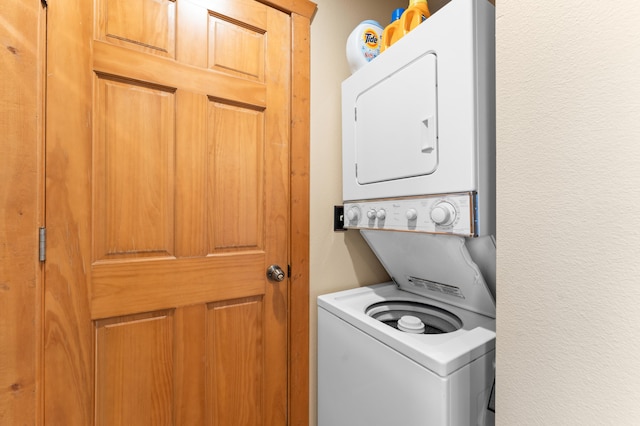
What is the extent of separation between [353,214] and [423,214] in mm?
484

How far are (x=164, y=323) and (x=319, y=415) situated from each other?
1.02m

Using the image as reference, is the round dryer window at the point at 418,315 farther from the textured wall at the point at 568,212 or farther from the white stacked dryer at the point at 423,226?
the textured wall at the point at 568,212

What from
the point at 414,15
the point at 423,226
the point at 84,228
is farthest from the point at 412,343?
the point at 414,15

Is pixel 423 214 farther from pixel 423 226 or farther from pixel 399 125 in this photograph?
pixel 399 125

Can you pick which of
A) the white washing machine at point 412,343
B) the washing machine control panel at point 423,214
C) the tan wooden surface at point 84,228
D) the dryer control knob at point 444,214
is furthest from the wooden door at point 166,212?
the dryer control knob at point 444,214

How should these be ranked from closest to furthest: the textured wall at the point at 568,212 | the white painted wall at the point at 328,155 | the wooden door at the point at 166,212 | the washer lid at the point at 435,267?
the textured wall at the point at 568,212, the wooden door at the point at 166,212, the washer lid at the point at 435,267, the white painted wall at the point at 328,155

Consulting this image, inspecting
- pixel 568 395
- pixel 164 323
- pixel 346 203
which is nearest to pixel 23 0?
pixel 164 323

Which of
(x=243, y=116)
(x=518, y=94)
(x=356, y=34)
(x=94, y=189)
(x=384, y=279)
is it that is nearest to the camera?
(x=518, y=94)

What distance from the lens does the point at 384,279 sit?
1.93 meters

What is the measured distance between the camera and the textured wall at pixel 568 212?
538 millimetres

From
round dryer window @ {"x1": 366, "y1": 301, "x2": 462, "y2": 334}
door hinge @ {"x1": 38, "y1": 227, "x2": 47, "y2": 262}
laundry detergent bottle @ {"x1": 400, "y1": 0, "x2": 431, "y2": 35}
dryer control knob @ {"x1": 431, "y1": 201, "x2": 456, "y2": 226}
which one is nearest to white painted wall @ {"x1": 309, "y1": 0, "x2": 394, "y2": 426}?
round dryer window @ {"x1": 366, "y1": 301, "x2": 462, "y2": 334}

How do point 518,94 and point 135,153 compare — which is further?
point 135,153

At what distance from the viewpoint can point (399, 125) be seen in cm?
124

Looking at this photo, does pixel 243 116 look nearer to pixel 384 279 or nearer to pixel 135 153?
pixel 135 153
